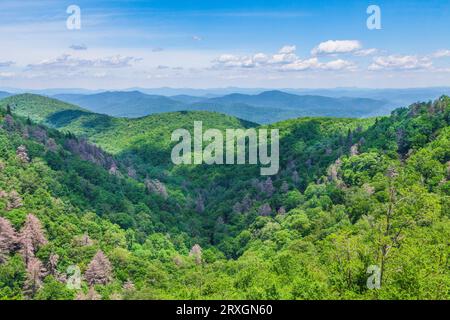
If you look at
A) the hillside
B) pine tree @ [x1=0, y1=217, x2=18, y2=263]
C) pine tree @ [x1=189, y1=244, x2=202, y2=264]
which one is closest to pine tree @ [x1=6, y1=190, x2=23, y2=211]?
the hillside

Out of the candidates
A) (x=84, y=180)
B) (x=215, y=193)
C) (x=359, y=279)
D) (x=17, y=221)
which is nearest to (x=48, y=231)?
(x=17, y=221)

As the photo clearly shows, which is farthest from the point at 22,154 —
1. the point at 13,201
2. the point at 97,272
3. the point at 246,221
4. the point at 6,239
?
the point at 246,221

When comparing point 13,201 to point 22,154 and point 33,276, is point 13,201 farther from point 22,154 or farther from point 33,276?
point 22,154

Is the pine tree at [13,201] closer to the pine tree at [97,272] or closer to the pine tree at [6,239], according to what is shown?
the pine tree at [6,239]

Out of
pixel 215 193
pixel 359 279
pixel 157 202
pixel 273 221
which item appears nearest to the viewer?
pixel 359 279

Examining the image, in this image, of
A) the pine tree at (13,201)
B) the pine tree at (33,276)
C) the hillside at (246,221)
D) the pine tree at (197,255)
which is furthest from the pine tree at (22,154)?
the pine tree at (197,255)
